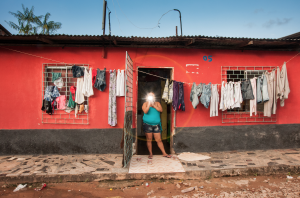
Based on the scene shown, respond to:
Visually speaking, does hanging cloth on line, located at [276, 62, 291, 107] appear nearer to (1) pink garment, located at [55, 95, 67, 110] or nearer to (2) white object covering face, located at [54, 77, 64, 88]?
(1) pink garment, located at [55, 95, 67, 110]

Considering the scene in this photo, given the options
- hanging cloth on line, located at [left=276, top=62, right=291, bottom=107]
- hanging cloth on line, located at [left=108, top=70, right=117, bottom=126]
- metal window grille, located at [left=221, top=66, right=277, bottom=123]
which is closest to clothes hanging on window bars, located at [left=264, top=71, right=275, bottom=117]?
hanging cloth on line, located at [left=276, top=62, right=291, bottom=107]

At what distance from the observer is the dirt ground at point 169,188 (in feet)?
11.7

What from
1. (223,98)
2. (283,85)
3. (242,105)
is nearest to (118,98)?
(223,98)

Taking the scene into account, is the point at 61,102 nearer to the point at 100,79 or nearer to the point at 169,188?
the point at 100,79

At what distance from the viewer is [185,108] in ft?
18.4

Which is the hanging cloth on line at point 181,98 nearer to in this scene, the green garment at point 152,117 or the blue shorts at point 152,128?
the green garment at point 152,117

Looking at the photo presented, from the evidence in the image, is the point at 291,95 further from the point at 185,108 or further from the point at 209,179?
the point at 209,179

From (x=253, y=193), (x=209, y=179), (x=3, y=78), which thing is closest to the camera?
(x=253, y=193)

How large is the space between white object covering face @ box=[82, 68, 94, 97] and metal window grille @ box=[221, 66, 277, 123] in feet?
13.4

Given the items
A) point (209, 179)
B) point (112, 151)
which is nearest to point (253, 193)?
point (209, 179)

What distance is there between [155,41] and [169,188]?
148 inches

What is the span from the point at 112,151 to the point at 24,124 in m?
2.75

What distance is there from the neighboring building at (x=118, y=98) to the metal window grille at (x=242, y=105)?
32 millimetres

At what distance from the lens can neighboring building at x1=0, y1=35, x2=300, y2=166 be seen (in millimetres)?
5344
